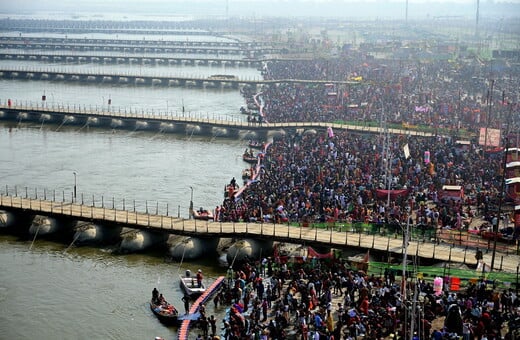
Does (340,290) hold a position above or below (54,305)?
above

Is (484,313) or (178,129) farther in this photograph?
(178,129)

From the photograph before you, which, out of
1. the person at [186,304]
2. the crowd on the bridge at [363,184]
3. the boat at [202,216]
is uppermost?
the crowd on the bridge at [363,184]

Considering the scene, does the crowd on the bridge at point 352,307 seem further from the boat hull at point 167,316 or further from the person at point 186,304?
the boat hull at point 167,316

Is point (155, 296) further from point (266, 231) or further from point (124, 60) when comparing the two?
point (124, 60)

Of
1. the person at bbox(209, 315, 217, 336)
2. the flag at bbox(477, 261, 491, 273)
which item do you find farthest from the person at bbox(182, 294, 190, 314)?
the flag at bbox(477, 261, 491, 273)

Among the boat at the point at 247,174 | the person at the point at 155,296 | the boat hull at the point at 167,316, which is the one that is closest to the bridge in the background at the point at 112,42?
the boat at the point at 247,174

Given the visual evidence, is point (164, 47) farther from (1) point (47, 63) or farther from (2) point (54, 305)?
(2) point (54, 305)

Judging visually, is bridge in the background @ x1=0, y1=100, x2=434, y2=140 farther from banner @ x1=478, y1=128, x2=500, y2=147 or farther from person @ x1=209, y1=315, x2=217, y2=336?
person @ x1=209, y1=315, x2=217, y2=336

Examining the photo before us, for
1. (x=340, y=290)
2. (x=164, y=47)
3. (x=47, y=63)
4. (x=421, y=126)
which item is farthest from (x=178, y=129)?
(x=164, y=47)
